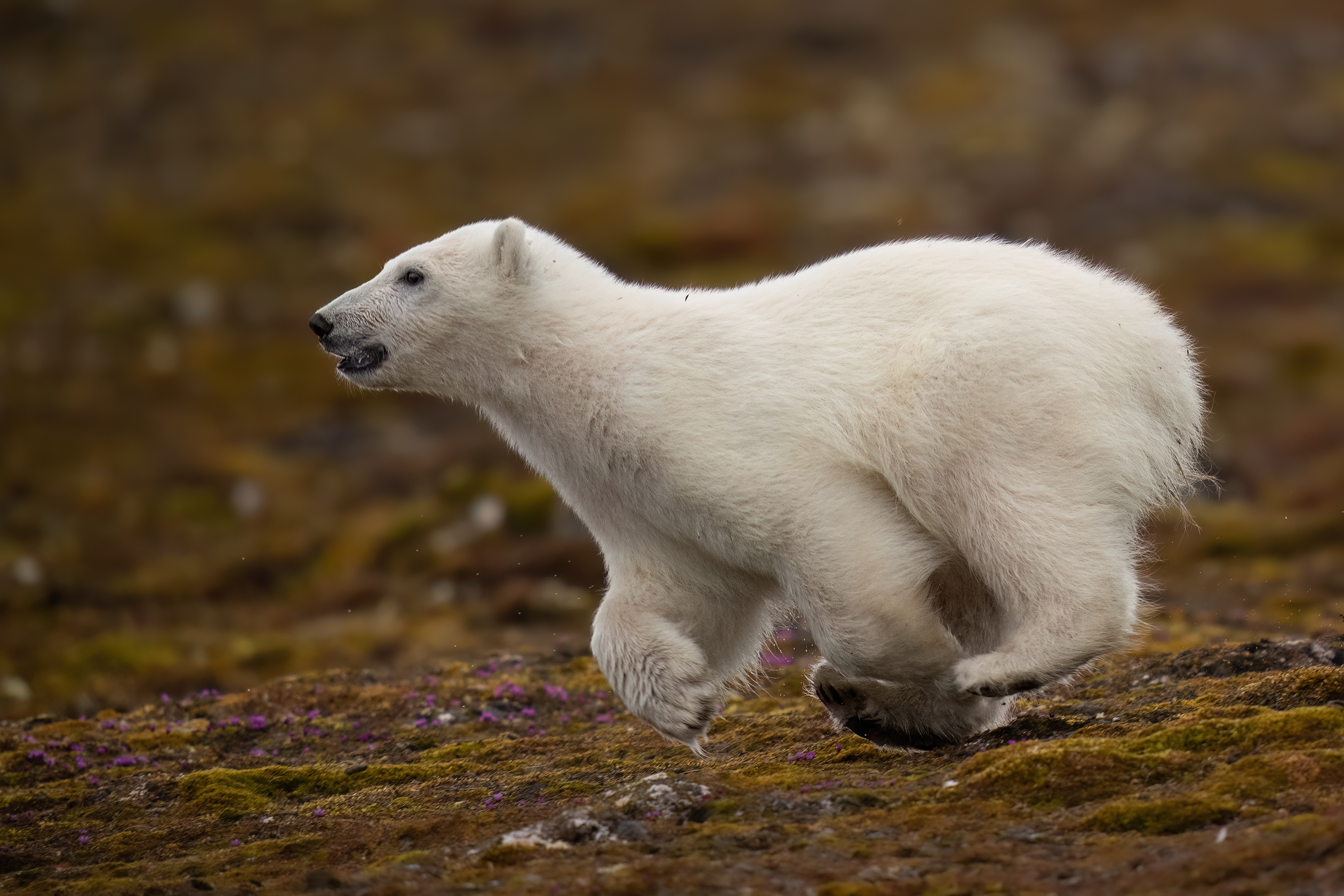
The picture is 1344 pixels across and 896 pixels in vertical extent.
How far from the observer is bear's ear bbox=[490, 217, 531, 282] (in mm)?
8539

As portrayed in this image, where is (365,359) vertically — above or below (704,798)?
above

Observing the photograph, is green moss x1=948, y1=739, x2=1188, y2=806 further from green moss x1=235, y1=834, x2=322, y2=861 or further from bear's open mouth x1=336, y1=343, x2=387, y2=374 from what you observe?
bear's open mouth x1=336, y1=343, x2=387, y2=374

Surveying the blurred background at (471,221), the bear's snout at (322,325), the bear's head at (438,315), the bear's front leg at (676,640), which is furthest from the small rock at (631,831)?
the blurred background at (471,221)

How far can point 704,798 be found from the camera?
7344 mm

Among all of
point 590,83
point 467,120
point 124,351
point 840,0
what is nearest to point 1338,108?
point 840,0

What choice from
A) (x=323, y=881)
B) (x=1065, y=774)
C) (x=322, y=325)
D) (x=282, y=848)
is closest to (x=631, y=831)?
(x=323, y=881)

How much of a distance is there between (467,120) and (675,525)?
114ft

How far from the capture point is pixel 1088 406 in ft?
24.3

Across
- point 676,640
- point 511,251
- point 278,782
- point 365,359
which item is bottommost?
point 278,782

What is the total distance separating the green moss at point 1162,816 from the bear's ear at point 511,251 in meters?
4.50

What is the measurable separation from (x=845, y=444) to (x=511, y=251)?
2.43 m

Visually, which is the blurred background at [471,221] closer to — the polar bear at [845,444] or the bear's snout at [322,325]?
the polar bear at [845,444]

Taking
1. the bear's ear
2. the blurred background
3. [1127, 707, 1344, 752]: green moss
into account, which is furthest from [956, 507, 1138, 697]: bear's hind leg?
the blurred background

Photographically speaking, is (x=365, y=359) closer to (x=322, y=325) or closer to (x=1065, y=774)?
(x=322, y=325)
